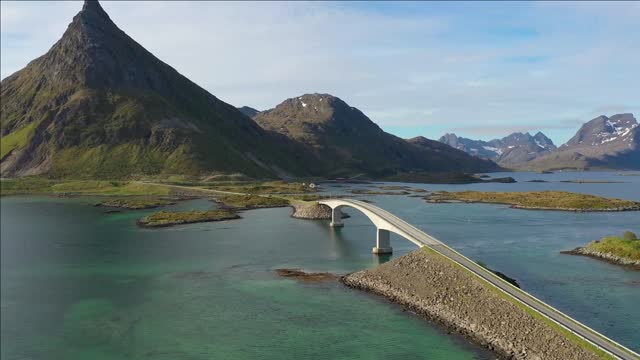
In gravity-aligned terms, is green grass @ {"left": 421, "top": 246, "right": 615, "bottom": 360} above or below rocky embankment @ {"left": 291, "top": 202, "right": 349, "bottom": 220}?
below

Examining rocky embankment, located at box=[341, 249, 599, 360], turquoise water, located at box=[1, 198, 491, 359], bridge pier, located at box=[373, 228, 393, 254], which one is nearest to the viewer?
rocky embankment, located at box=[341, 249, 599, 360]

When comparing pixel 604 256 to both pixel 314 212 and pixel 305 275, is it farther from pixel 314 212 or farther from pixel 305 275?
pixel 314 212

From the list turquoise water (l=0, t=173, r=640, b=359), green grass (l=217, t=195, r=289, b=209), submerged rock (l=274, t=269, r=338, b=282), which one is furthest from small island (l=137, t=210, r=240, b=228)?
submerged rock (l=274, t=269, r=338, b=282)

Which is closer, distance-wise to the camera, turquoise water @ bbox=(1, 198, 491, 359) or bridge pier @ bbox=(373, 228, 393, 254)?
turquoise water @ bbox=(1, 198, 491, 359)

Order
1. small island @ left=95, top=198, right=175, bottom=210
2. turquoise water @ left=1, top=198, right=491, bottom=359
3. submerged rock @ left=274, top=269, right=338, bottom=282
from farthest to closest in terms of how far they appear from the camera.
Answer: small island @ left=95, top=198, right=175, bottom=210 → submerged rock @ left=274, top=269, right=338, bottom=282 → turquoise water @ left=1, top=198, right=491, bottom=359

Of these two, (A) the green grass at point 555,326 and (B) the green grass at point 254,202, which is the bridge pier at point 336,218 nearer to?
(B) the green grass at point 254,202

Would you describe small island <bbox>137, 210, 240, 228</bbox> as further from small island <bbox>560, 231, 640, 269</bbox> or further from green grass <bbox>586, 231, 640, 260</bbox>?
green grass <bbox>586, 231, 640, 260</bbox>
